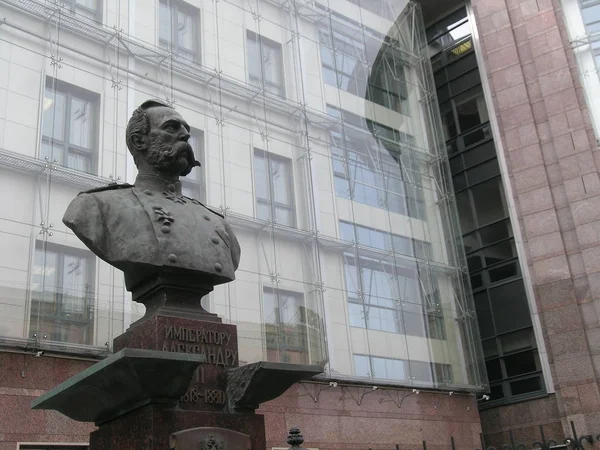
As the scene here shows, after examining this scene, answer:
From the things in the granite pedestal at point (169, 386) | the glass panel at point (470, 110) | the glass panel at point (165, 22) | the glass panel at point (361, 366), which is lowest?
the granite pedestal at point (169, 386)

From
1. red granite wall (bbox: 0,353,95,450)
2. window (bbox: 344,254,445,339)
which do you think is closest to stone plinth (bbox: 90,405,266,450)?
red granite wall (bbox: 0,353,95,450)

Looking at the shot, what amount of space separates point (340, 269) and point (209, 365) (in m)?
13.9

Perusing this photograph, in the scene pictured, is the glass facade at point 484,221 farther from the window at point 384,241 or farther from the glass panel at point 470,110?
the window at point 384,241

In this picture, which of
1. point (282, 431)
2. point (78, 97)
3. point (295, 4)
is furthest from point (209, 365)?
point (295, 4)

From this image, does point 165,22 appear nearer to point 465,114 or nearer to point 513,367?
point 465,114

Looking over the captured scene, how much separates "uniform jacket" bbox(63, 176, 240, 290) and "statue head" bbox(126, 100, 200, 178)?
13 cm

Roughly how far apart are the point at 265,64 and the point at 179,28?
262cm

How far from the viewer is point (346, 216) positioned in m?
20.1

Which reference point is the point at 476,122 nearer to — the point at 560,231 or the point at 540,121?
the point at 540,121

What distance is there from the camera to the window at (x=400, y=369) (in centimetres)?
1855

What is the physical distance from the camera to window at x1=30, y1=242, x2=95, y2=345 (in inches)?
528

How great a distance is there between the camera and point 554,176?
2117cm

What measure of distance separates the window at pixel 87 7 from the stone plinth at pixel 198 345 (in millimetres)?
12577

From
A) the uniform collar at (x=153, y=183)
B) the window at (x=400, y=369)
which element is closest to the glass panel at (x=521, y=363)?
the window at (x=400, y=369)
